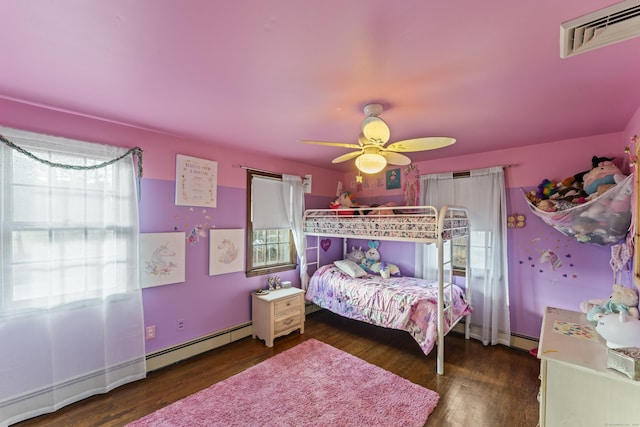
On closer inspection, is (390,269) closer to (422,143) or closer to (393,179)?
(393,179)

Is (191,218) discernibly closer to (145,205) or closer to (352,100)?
(145,205)

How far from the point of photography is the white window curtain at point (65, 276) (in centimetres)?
203

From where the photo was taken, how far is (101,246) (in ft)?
7.86

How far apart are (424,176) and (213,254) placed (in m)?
3.06

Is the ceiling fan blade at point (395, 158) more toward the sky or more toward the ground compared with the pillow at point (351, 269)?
more toward the sky

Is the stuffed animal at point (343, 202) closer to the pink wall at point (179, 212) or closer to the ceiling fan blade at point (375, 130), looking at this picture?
the pink wall at point (179, 212)

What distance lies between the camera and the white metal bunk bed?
2748mm

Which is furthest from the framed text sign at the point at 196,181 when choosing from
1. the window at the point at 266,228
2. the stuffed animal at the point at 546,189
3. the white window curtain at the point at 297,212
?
the stuffed animal at the point at 546,189

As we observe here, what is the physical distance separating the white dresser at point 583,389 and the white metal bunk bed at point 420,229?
3.90 feet

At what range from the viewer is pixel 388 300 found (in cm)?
311

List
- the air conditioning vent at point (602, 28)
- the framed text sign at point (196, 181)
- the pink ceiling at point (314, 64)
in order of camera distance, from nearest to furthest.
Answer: the air conditioning vent at point (602, 28), the pink ceiling at point (314, 64), the framed text sign at point (196, 181)

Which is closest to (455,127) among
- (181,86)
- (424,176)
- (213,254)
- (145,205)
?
(424,176)

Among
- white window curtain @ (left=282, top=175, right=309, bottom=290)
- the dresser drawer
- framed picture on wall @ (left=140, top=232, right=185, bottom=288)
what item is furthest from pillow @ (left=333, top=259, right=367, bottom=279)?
framed picture on wall @ (left=140, top=232, right=185, bottom=288)

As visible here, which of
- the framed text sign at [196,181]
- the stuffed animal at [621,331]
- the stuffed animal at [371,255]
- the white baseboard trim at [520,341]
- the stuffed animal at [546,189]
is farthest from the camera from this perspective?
the stuffed animal at [371,255]
